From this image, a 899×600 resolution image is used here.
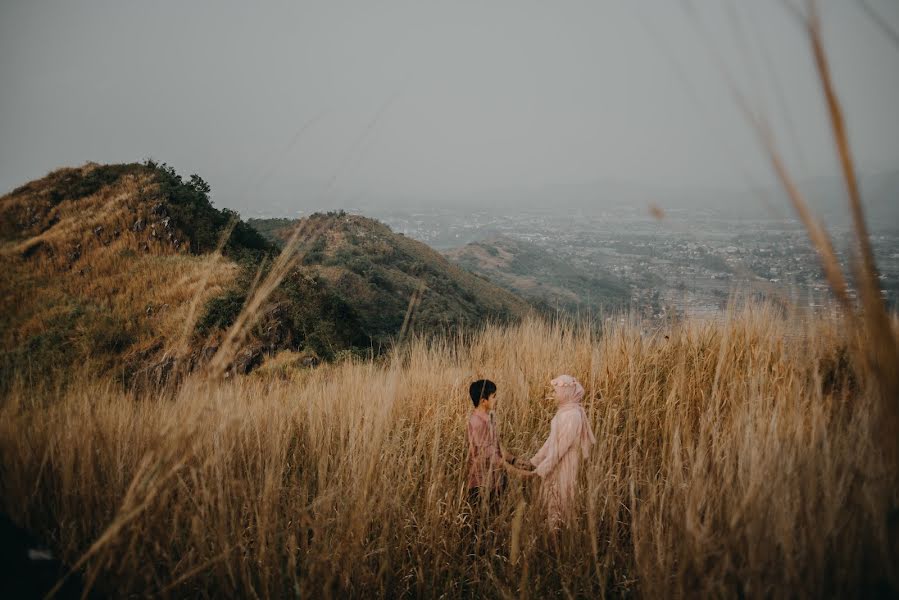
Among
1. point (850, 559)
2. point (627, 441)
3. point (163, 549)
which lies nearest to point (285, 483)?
point (163, 549)

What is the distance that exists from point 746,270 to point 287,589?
6.13 feet

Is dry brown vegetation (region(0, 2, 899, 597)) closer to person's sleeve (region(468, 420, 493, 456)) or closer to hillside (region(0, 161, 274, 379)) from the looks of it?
person's sleeve (region(468, 420, 493, 456))

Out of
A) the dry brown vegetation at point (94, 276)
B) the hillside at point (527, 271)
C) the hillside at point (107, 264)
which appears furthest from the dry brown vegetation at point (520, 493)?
the hillside at point (527, 271)

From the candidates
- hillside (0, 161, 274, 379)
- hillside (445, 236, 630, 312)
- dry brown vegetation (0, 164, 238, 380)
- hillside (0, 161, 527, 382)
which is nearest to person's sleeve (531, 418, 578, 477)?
hillside (0, 161, 527, 382)

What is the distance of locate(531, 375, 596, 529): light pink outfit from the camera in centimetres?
234

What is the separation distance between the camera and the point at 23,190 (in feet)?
57.6

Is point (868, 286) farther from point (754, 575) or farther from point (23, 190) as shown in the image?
point (23, 190)

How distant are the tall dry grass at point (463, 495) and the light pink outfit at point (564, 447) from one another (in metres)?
0.11

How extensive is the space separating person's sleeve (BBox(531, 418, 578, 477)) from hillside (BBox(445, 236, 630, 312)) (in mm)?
29549

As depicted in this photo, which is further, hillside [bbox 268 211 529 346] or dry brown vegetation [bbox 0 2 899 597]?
hillside [bbox 268 211 529 346]

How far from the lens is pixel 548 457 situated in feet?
8.50

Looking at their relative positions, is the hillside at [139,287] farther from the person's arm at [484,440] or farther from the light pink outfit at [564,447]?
the light pink outfit at [564,447]

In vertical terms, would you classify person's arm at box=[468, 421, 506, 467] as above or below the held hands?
above

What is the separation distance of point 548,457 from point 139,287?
12.0m
